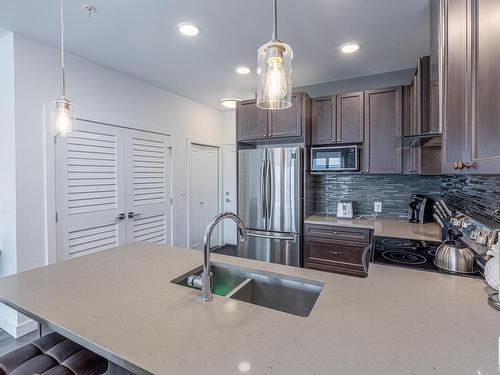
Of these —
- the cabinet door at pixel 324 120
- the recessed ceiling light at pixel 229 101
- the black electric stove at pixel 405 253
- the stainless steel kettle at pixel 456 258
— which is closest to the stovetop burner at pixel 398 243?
the black electric stove at pixel 405 253

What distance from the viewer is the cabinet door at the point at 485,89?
81 centimetres

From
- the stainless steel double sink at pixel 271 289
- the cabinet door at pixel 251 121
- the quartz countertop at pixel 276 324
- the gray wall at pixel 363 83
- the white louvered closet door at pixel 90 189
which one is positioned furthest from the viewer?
the cabinet door at pixel 251 121

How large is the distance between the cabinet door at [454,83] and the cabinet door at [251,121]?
2156 millimetres

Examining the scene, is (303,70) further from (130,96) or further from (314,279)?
(314,279)

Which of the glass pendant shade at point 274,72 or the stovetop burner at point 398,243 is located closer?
the glass pendant shade at point 274,72

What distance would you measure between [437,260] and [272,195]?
190cm

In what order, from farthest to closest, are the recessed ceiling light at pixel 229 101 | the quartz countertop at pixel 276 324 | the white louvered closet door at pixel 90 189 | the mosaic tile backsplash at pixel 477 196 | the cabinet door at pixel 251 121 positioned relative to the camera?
the recessed ceiling light at pixel 229 101 < the cabinet door at pixel 251 121 < the white louvered closet door at pixel 90 189 < the mosaic tile backsplash at pixel 477 196 < the quartz countertop at pixel 276 324

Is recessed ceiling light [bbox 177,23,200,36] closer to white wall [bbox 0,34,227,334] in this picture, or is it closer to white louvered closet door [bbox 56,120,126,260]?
white wall [bbox 0,34,227,334]

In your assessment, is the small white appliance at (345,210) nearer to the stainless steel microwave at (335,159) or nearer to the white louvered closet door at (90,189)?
the stainless steel microwave at (335,159)

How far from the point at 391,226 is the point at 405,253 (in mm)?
981

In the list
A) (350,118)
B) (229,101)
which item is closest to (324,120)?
(350,118)

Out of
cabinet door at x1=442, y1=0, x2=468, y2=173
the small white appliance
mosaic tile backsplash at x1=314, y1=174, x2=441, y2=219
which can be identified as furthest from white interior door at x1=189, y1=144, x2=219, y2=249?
cabinet door at x1=442, y1=0, x2=468, y2=173

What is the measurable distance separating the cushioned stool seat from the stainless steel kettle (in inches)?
68.1

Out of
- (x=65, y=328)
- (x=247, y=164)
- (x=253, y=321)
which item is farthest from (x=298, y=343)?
(x=247, y=164)
